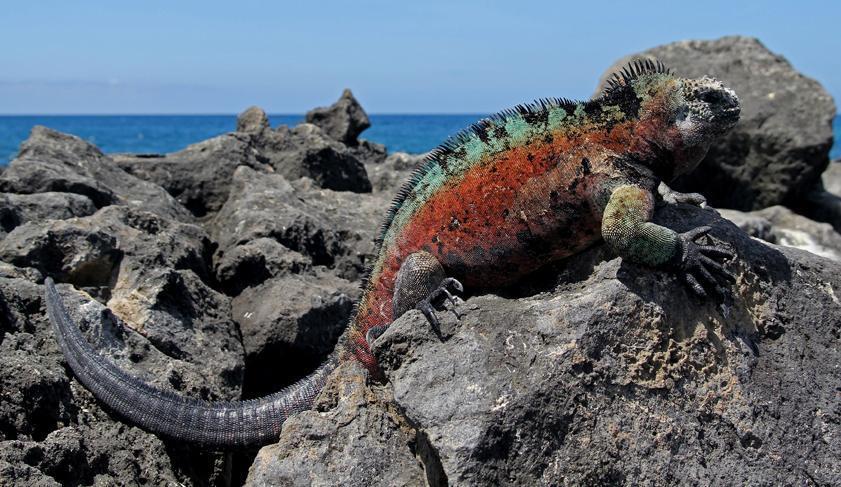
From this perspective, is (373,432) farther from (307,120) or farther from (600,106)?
(307,120)

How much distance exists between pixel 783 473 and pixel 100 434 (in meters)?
2.58

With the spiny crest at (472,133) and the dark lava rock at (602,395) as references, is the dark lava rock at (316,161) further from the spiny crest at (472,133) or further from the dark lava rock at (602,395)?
the dark lava rock at (602,395)

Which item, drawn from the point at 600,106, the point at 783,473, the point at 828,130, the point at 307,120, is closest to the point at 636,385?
the point at 783,473

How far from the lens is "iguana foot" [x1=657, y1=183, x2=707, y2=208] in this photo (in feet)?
11.5

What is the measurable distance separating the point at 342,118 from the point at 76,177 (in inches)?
166

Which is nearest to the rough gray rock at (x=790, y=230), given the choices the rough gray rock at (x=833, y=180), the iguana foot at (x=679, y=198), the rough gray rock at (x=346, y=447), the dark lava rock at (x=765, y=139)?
the dark lava rock at (x=765, y=139)

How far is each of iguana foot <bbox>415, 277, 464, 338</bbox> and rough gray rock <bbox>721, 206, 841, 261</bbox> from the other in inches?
166

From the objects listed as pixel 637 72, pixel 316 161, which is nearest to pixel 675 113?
pixel 637 72

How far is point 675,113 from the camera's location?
10.7ft

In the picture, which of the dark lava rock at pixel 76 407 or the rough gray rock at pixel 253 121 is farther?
the rough gray rock at pixel 253 121

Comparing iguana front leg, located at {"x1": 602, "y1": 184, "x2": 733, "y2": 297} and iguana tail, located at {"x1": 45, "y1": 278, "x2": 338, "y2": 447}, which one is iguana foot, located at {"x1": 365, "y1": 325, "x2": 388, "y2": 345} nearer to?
iguana tail, located at {"x1": 45, "y1": 278, "x2": 338, "y2": 447}

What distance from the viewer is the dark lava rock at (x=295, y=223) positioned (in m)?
5.21

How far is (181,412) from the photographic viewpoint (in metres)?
3.51

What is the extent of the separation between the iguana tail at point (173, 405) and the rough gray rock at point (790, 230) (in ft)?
14.9
